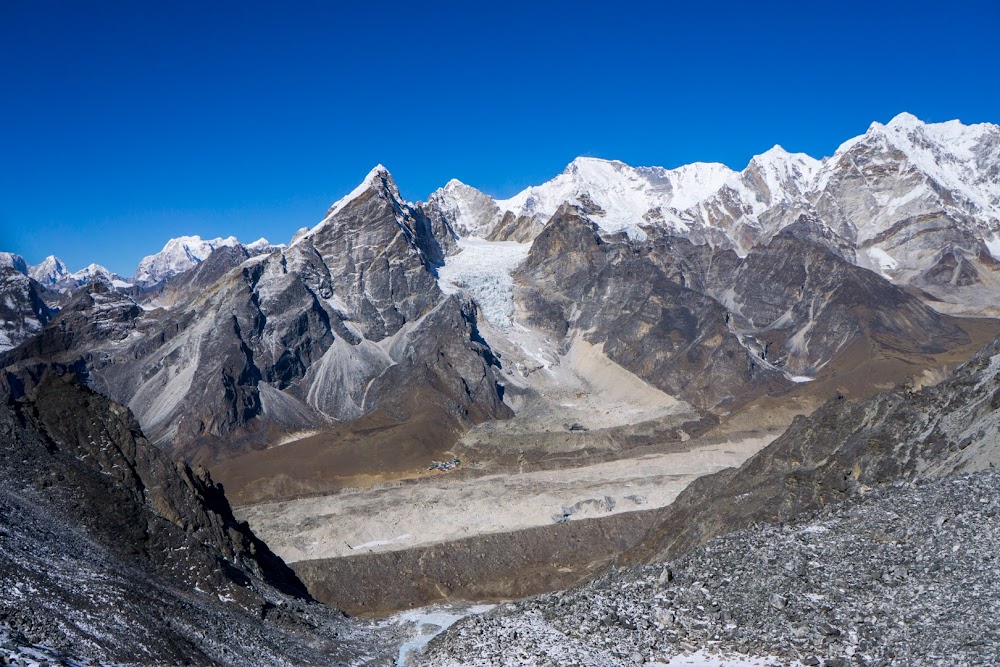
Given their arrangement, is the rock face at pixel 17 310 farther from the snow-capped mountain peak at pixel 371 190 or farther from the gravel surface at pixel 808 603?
the gravel surface at pixel 808 603

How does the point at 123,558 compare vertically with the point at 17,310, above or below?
below

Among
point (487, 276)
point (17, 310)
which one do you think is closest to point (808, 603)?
point (487, 276)

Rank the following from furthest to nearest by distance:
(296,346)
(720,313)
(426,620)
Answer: (720,313), (296,346), (426,620)

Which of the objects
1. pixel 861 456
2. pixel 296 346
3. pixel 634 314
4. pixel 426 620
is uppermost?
pixel 296 346

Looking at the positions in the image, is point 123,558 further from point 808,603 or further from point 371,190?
point 371,190

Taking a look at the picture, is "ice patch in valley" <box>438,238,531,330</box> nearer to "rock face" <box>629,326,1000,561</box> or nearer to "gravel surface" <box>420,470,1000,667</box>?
"rock face" <box>629,326,1000,561</box>

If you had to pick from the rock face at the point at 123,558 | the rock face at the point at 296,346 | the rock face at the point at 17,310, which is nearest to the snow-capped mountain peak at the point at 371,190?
the rock face at the point at 296,346

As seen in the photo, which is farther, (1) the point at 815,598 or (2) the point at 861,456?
(2) the point at 861,456
